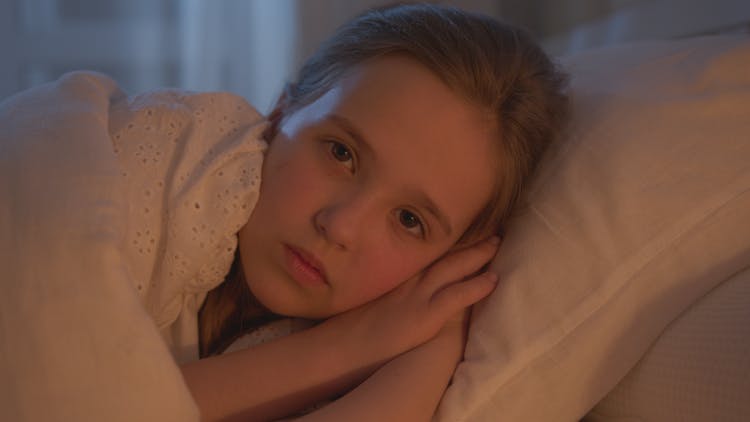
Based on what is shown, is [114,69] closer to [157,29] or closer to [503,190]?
[157,29]

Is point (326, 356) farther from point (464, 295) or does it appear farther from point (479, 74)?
point (479, 74)

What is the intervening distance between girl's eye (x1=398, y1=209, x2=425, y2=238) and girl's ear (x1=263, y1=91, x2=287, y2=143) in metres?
0.20

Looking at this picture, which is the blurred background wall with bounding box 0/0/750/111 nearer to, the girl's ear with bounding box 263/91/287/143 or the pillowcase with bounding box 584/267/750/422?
the girl's ear with bounding box 263/91/287/143

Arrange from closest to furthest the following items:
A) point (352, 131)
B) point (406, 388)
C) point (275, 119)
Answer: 1. point (406, 388)
2. point (352, 131)
3. point (275, 119)

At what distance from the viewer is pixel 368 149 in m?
0.70

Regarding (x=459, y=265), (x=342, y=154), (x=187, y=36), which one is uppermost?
(x=342, y=154)

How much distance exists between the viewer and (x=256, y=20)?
186 cm

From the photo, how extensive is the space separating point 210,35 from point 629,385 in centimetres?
152

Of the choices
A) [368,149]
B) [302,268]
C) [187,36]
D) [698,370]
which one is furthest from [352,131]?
[187,36]

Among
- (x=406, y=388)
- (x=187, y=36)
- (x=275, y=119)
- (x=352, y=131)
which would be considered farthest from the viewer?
(x=187, y=36)

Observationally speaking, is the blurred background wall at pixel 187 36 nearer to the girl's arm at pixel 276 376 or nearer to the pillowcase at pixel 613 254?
the pillowcase at pixel 613 254

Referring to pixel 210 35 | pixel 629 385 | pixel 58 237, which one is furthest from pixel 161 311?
pixel 210 35

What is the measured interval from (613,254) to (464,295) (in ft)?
0.53

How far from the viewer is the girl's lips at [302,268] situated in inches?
27.6
